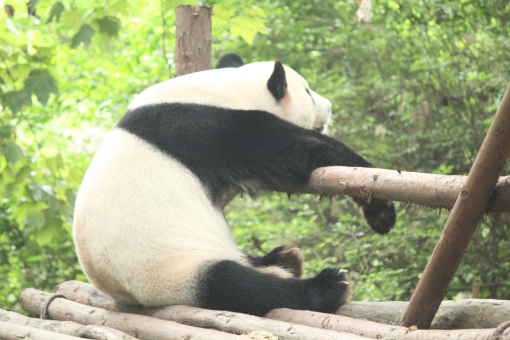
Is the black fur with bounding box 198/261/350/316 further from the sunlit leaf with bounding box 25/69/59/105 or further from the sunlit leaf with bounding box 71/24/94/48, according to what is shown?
the sunlit leaf with bounding box 25/69/59/105

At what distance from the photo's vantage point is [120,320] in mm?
2492

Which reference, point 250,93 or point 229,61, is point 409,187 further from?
point 229,61

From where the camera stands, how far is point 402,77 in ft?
18.8

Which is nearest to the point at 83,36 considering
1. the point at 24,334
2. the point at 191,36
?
the point at 191,36

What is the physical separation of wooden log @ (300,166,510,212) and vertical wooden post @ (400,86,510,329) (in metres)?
0.05

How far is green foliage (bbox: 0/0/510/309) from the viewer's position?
4.42 metres

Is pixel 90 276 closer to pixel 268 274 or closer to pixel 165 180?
pixel 165 180

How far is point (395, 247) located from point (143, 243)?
2.84m

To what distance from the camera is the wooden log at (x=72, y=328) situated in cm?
200

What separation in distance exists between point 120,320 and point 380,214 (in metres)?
1.18

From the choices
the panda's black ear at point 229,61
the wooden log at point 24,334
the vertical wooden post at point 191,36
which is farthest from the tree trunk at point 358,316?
the vertical wooden post at point 191,36

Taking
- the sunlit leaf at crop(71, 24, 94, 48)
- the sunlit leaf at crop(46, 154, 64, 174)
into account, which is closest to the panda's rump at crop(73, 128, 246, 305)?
the sunlit leaf at crop(71, 24, 94, 48)

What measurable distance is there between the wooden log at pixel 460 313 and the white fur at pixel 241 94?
3.75 ft

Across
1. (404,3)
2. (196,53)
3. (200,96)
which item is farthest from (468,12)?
(200,96)
